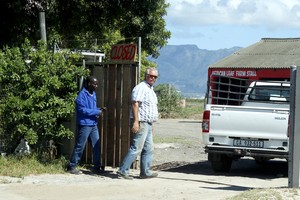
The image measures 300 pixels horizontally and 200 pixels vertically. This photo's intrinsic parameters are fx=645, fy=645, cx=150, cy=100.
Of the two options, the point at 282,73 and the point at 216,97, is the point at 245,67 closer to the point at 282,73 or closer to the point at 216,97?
the point at 282,73

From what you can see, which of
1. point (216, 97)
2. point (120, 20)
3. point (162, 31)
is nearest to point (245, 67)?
point (162, 31)

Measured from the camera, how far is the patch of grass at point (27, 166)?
35.9ft

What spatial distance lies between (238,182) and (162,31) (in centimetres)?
1759

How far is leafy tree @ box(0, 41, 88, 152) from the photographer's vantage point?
11594 mm

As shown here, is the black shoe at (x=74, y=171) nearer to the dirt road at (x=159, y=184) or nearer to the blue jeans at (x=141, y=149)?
the dirt road at (x=159, y=184)

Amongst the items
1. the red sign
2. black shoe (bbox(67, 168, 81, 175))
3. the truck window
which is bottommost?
black shoe (bbox(67, 168, 81, 175))

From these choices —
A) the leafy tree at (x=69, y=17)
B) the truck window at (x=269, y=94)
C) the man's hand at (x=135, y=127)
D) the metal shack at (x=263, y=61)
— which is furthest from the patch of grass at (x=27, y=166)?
the metal shack at (x=263, y=61)

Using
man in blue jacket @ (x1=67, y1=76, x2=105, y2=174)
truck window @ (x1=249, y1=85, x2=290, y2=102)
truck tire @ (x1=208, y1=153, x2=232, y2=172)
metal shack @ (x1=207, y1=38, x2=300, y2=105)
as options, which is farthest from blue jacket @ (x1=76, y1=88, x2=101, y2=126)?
metal shack @ (x1=207, y1=38, x2=300, y2=105)

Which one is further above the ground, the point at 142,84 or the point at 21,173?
the point at 142,84

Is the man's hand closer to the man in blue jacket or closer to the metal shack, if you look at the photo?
the man in blue jacket

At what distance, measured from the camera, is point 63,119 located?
40.2 ft

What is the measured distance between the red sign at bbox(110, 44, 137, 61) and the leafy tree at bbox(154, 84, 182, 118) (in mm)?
24809

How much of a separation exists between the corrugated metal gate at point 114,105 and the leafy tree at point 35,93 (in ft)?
1.71

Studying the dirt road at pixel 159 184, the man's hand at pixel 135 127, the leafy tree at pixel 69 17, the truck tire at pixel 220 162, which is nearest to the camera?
the dirt road at pixel 159 184
